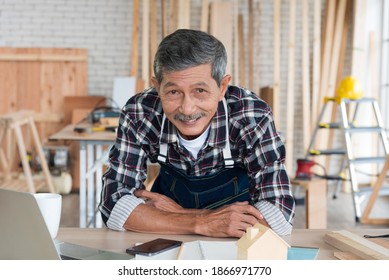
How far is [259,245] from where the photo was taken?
3.57ft

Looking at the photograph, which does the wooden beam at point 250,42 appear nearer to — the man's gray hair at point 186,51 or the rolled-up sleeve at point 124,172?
the rolled-up sleeve at point 124,172

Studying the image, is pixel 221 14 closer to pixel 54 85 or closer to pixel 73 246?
pixel 54 85

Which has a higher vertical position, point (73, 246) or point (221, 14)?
point (221, 14)

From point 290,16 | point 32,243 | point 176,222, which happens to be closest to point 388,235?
point 176,222

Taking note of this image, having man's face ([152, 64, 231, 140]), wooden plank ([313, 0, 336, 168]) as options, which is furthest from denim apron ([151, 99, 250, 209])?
wooden plank ([313, 0, 336, 168])

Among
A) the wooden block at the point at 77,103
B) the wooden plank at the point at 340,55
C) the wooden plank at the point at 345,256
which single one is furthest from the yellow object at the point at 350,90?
the wooden plank at the point at 345,256

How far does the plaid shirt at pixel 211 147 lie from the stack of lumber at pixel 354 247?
1.52 feet

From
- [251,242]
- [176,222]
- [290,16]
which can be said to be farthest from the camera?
[290,16]

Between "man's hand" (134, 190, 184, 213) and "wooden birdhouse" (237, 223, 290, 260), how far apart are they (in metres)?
0.81

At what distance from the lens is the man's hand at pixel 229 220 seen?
1.65 m

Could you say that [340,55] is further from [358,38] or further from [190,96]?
[190,96]

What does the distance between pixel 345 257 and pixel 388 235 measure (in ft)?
0.86

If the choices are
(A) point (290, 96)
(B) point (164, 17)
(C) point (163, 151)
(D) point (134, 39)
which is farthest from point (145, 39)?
(C) point (163, 151)
